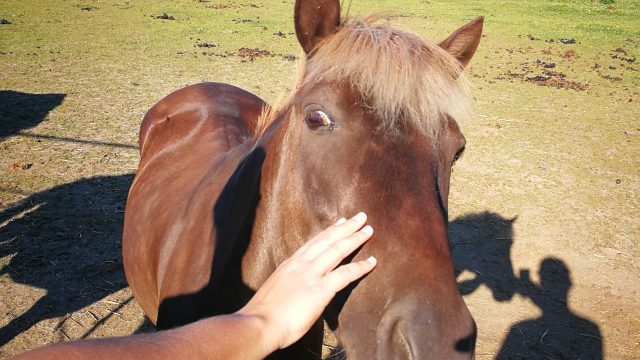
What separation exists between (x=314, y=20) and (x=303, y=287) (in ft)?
3.78

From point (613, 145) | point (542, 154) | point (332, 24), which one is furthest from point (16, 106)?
point (613, 145)

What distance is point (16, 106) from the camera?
25.7ft

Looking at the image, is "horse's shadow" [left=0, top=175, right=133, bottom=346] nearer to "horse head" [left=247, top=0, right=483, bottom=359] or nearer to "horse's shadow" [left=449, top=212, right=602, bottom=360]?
"horse head" [left=247, top=0, right=483, bottom=359]

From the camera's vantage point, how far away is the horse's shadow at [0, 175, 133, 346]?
409 centimetres

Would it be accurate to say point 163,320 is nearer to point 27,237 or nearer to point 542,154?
point 27,237

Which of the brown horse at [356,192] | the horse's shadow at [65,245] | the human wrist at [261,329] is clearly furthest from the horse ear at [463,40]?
the horse's shadow at [65,245]

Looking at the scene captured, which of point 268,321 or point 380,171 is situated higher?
point 380,171

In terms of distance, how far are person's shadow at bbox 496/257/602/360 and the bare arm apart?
10.5 feet

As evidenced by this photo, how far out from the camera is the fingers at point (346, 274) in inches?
46.8

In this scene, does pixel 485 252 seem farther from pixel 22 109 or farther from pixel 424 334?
pixel 22 109

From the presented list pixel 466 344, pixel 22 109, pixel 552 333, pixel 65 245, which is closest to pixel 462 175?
pixel 552 333

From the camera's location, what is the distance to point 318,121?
5.40 feet

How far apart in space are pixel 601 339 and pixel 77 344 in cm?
454

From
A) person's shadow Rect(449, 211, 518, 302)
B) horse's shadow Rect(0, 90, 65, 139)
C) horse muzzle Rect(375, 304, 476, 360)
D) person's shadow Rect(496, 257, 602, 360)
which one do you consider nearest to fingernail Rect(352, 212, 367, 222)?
horse muzzle Rect(375, 304, 476, 360)
